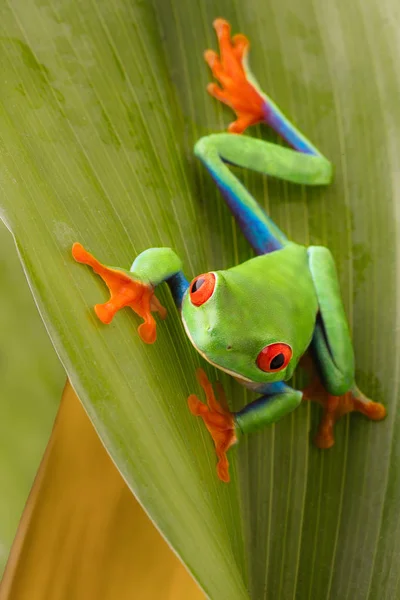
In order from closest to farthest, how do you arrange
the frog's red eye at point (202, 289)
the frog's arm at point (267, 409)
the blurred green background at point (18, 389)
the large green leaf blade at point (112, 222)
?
the large green leaf blade at point (112, 222) < the frog's red eye at point (202, 289) < the frog's arm at point (267, 409) < the blurred green background at point (18, 389)

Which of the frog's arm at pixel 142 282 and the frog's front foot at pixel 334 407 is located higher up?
the frog's arm at pixel 142 282

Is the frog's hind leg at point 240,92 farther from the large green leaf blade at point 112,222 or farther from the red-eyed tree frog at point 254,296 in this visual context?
the large green leaf blade at point 112,222

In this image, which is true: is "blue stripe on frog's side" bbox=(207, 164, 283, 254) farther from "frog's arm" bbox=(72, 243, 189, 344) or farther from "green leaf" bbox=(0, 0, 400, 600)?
"frog's arm" bbox=(72, 243, 189, 344)

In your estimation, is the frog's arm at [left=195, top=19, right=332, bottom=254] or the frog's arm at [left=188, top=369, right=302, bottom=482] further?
the frog's arm at [left=195, top=19, right=332, bottom=254]

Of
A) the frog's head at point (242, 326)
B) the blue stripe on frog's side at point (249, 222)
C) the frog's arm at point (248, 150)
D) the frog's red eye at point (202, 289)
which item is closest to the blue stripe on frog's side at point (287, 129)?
the frog's arm at point (248, 150)

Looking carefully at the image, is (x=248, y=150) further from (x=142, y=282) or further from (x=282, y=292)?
(x=142, y=282)

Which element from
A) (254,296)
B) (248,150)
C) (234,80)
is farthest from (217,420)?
(234,80)

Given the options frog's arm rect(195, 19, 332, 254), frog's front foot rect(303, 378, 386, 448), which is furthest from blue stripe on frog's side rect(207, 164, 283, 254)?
frog's front foot rect(303, 378, 386, 448)
